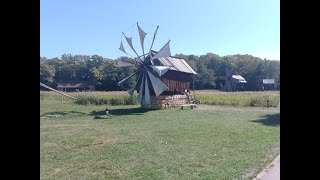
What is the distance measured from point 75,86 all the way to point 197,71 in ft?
37.9

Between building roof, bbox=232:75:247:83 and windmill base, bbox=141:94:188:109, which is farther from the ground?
building roof, bbox=232:75:247:83

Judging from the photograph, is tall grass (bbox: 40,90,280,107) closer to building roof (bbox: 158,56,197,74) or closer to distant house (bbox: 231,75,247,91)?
building roof (bbox: 158,56,197,74)

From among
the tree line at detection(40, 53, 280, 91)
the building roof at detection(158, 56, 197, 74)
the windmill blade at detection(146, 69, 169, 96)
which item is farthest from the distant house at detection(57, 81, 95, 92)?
the windmill blade at detection(146, 69, 169, 96)

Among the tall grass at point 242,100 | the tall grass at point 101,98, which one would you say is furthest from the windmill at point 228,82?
the tall grass at point 101,98

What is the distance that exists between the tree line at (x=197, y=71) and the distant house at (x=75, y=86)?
497 mm

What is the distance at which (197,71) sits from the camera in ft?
103

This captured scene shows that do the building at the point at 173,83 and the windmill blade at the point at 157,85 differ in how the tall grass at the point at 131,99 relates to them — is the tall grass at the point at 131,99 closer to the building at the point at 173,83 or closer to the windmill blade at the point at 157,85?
the building at the point at 173,83

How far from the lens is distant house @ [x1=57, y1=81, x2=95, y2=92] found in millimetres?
27231

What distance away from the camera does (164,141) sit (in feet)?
29.2

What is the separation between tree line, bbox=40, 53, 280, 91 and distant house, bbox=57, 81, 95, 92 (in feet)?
1.63

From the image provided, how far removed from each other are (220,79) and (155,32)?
45.4 ft

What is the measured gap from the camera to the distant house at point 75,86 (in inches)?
1072

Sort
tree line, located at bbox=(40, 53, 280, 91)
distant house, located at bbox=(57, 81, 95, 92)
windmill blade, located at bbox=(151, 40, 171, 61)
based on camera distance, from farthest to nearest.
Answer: distant house, located at bbox=(57, 81, 95, 92)
tree line, located at bbox=(40, 53, 280, 91)
windmill blade, located at bbox=(151, 40, 171, 61)
